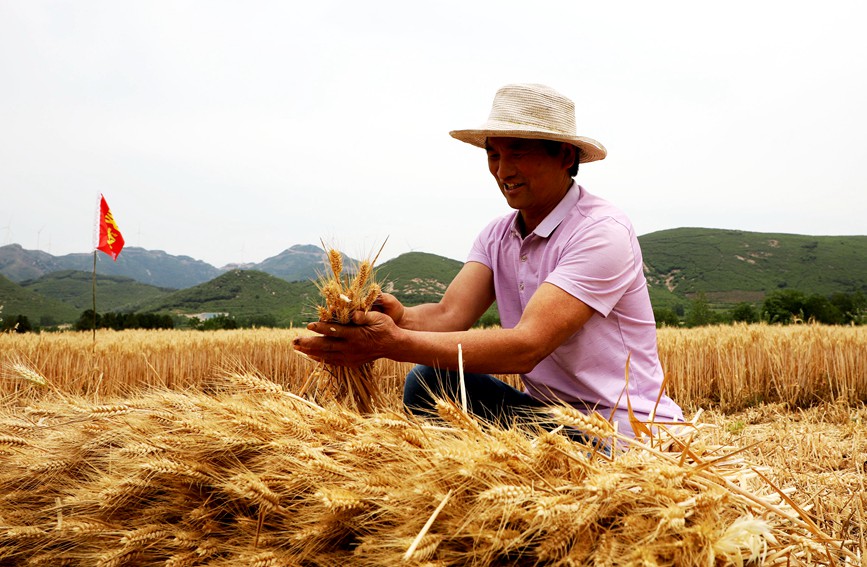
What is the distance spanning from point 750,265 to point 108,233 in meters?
83.7

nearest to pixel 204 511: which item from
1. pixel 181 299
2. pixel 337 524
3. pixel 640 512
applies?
pixel 337 524

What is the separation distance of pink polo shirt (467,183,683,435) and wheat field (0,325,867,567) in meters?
0.60

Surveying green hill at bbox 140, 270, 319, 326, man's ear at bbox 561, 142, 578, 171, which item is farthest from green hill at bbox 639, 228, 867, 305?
man's ear at bbox 561, 142, 578, 171

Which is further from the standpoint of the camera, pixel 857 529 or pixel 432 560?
pixel 857 529

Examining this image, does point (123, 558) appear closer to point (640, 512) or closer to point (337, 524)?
point (337, 524)

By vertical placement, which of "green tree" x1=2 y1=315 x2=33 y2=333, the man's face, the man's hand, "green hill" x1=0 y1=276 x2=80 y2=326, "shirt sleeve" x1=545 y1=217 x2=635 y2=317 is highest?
the man's face

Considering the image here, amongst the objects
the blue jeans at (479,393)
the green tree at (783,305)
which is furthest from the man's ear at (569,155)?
the green tree at (783,305)

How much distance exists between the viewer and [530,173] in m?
2.61

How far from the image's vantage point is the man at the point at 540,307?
215 cm

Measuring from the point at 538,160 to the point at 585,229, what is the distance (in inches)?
14.2

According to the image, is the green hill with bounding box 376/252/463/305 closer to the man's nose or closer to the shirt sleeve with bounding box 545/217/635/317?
the man's nose

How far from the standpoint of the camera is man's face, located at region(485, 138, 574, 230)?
2.60 metres

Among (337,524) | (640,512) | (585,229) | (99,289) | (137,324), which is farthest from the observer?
(99,289)

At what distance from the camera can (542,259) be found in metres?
2.65
